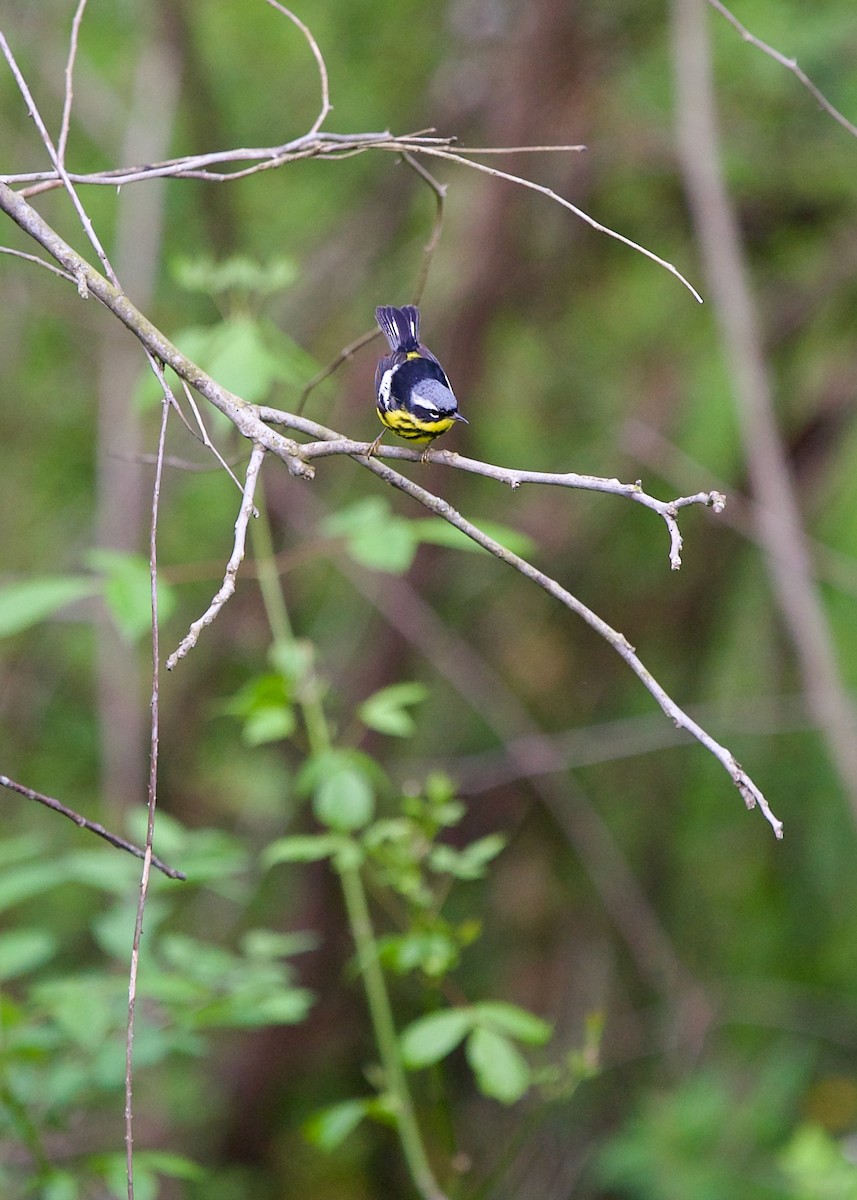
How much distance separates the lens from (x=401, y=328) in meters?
2.59

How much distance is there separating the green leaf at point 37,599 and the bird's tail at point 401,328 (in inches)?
31.7

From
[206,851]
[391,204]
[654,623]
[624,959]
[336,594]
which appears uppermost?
[391,204]

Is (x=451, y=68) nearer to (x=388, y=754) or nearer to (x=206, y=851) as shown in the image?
(x=388, y=754)

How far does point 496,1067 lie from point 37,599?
1264 millimetres

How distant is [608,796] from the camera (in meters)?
6.41

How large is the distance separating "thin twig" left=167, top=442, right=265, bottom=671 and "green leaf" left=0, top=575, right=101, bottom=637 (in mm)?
1034

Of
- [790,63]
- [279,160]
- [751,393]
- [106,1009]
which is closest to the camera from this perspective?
[279,160]

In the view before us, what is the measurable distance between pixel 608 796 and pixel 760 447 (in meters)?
3.23

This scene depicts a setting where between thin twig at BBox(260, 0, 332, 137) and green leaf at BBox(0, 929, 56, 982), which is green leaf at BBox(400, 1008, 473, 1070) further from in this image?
A: thin twig at BBox(260, 0, 332, 137)

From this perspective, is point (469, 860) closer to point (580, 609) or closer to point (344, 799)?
point (344, 799)

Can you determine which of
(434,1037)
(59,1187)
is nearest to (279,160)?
(434,1037)

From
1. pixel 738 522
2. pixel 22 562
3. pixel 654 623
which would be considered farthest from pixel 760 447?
pixel 22 562

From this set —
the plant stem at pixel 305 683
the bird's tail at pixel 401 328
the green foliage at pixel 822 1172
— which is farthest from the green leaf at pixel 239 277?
the green foliage at pixel 822 1172

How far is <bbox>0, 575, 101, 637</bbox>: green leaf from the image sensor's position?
238 cm
